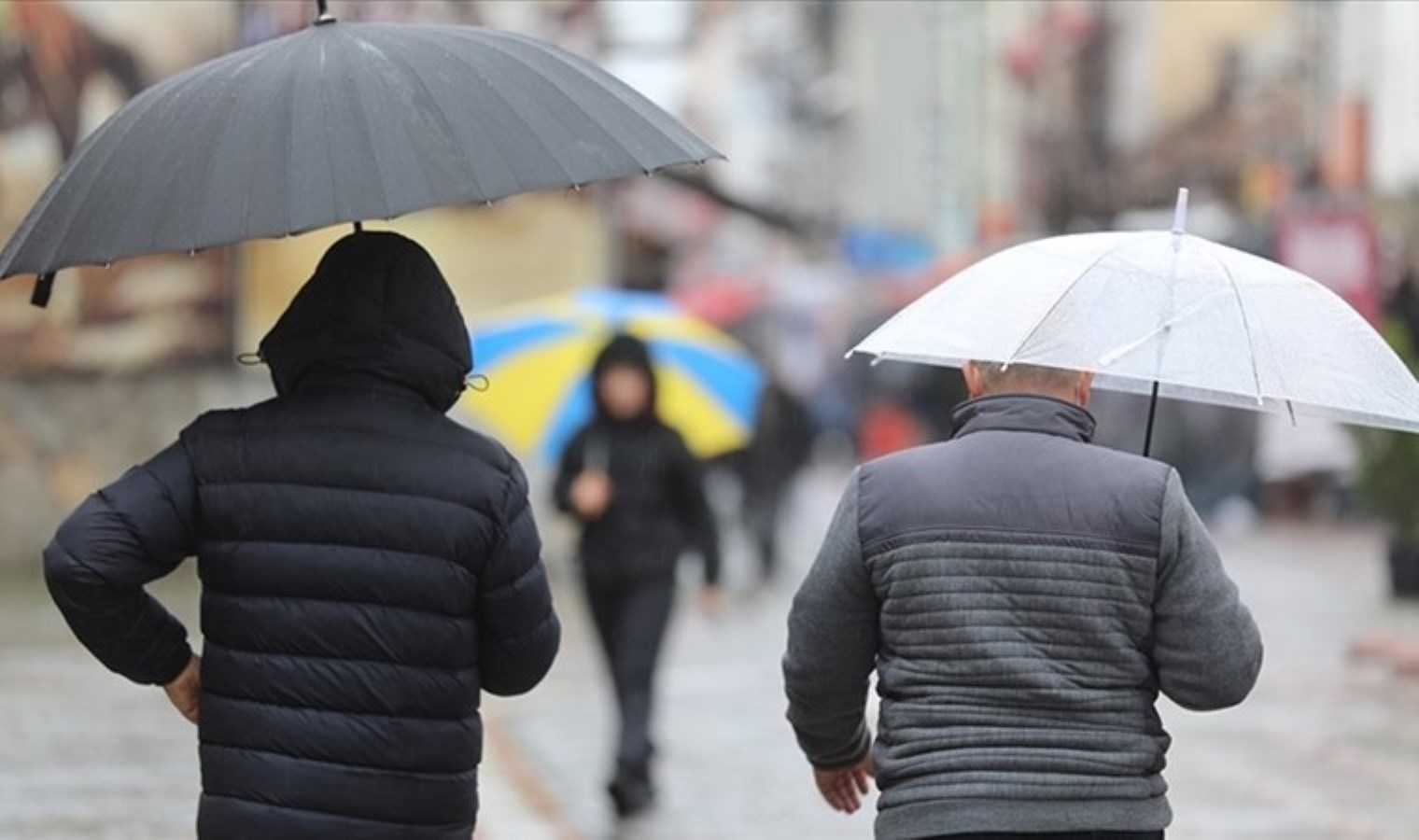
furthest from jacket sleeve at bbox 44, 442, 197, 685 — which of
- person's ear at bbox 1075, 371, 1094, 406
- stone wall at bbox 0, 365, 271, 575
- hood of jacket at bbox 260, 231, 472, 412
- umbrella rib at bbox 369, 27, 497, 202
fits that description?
stone wall at bbox 0, 365, 271, 575

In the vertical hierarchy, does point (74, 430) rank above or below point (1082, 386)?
below

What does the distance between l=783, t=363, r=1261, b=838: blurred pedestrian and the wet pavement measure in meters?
4.98

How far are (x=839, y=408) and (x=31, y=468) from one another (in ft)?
71.7

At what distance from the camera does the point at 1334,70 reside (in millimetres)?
35594

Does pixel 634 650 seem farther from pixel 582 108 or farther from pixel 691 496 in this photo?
pixel 582 108

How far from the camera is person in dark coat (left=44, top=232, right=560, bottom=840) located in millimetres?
4309

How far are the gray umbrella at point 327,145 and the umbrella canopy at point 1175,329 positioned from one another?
0.56m

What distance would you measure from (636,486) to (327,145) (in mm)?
5122

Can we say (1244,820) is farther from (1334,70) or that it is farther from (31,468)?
(1334,70)

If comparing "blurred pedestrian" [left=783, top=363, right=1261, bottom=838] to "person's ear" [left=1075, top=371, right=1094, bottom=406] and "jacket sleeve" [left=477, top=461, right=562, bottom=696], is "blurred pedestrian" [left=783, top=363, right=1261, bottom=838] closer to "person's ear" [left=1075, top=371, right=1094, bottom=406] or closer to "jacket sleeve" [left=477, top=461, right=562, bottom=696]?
"person's ear" [left=1075, top=371, right=1094, bottom=406]

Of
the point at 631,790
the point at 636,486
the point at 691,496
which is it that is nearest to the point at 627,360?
the point at 636,486

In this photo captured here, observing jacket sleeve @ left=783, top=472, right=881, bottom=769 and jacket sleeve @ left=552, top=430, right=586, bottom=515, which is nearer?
jacket sleeve @ left=783, top=472, right=881, bottom=769

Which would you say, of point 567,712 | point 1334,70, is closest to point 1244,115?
point 1334,70

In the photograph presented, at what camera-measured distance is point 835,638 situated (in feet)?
14.5
